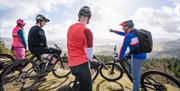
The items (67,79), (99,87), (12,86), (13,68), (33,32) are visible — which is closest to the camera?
(13,68)

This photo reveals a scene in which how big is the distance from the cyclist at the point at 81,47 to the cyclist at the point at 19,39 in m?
5.53

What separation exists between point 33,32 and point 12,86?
2264 millimetres

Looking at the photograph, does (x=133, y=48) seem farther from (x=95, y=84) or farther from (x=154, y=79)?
(x=95, y=84)

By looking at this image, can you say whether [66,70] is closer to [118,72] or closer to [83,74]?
[118,72]

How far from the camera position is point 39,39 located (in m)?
9.56

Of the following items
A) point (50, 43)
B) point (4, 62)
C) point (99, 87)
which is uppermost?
point (50, 43)

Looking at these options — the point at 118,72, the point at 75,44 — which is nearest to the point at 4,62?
the point at 118,72

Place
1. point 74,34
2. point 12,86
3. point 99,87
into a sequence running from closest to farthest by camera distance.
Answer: point 74,34 → point 12,86 → point 99,87

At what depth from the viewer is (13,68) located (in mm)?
7773

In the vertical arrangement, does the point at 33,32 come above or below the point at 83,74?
above

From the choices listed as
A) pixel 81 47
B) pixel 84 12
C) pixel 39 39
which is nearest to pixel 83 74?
pixel 81 47

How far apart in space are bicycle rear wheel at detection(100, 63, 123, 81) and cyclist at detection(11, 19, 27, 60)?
12.9 feet

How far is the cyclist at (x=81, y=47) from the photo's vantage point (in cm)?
556

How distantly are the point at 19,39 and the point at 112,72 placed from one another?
15.1 ft
